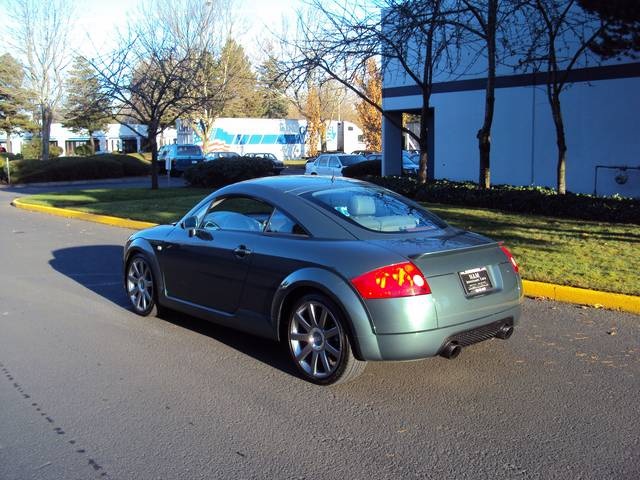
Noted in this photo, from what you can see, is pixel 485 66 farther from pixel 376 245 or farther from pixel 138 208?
pixel 376 245

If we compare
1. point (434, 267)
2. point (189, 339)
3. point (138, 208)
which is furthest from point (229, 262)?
point (138, 208)

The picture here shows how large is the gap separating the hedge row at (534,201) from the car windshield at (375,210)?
302 inches

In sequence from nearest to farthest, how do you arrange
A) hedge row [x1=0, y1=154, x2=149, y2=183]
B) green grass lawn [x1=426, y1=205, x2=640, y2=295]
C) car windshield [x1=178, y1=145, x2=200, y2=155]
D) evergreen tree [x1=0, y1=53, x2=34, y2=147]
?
green grass lawn [x1=426, y1=205, x2=640, y2=295]
hedge row [x1=0, y1=154, x2=149, y2=183]
car windshield [x1=178, y1=145, x2=200, y2=155]
evergreen tree [x1=0, y1=53, x2=34, y2=147]

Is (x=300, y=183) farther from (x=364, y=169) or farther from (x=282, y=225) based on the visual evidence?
(x=364, y=169)

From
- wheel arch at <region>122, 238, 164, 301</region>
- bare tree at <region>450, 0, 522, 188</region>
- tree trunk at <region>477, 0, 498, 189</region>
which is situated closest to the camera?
wheel arch at <region>122, 238, 164, 301</region>

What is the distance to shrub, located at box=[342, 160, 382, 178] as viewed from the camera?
26719 millimetres

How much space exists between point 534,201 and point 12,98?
53.0 metres

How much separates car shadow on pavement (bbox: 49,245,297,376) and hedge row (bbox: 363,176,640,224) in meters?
7.95

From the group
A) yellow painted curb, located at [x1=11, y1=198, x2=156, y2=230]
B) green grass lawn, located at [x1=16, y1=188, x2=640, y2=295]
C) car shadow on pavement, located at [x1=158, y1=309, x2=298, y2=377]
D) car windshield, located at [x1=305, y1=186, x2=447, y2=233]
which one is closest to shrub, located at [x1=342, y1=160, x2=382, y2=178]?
green grass lawn, located at [x1=16, y1=188, x2=640, y2=295]

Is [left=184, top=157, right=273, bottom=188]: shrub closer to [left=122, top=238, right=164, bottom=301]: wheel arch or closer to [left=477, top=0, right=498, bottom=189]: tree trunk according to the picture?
[left=477, top=0, right=498, bottom=189]: tree trunk

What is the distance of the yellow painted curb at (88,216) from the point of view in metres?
14.3

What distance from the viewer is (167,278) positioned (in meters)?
6.17

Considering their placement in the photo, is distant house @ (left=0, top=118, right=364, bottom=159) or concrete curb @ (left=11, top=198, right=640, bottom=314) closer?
concrete curb @ (left=11, top=198, right=640, bottom=314)

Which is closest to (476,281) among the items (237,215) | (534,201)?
(237,215)
